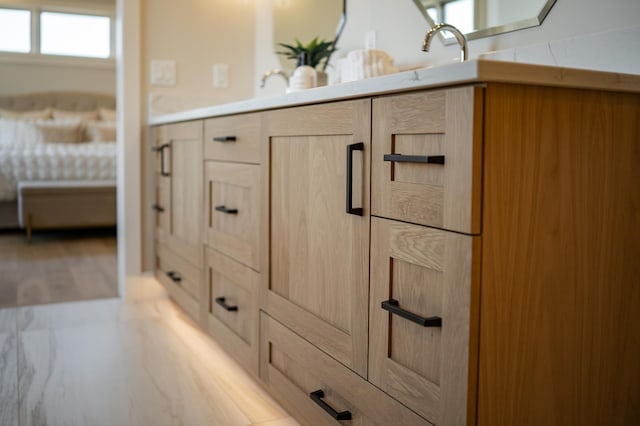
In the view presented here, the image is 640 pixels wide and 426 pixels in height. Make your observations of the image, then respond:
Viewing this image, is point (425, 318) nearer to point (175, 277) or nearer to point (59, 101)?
point (175, 277)

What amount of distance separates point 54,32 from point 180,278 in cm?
592

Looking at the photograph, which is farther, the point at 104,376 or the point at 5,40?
the point at 5,40

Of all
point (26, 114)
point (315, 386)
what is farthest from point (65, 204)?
point (315, 386)

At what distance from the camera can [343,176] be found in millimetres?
1410

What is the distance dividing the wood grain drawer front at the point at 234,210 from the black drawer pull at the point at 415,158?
77cm

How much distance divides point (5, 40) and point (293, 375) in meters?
7.08

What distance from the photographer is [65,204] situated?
5242mm

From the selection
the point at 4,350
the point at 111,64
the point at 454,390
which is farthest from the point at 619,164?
the point at 111,64

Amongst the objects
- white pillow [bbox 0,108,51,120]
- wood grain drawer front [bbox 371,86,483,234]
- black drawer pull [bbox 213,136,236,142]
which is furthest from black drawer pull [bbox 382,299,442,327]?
white pillow [bbox 0,108,51,120]

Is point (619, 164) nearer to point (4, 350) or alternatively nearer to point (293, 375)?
point (293, 375)

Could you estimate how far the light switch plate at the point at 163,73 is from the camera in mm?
3215

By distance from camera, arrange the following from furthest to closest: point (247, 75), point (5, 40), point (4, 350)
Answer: point (5, 40), point (247, 75), point (4, 350)

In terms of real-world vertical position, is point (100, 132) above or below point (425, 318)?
above

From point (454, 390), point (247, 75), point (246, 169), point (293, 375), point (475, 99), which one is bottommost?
point (293, 375)
